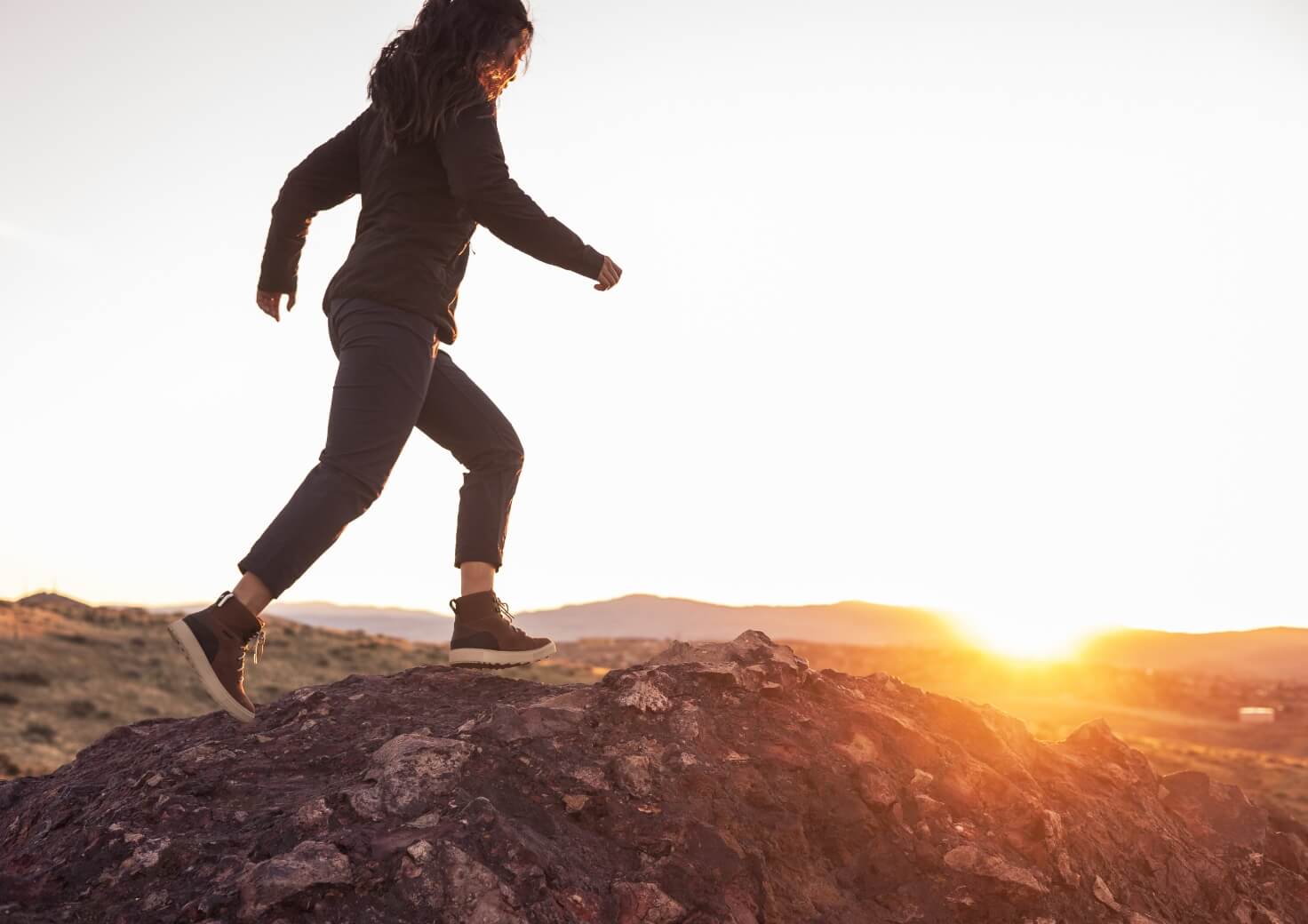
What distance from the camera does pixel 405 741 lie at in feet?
8.46

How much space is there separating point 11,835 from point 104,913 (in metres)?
0.89

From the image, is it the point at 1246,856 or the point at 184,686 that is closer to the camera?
the point at 1246,856

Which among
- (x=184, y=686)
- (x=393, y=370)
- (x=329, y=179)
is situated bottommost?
(x=184, y=686)

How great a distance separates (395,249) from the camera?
3197mm

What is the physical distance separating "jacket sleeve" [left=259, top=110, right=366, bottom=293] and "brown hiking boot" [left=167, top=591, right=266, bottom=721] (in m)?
1.23

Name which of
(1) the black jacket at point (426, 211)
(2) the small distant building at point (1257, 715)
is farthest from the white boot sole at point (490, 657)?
(2) the small distant building at point (1257, 715)

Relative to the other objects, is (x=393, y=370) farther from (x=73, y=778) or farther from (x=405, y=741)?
(x=73, y=778)

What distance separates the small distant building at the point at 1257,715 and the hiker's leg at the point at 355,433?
46760 mm

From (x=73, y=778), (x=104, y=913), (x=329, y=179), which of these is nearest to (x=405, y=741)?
(x=104, y=913)

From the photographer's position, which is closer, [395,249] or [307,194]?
[395,249]

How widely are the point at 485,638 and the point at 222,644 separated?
3.03 feet

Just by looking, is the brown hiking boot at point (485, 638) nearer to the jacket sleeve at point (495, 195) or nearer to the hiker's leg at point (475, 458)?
the hiker's leg at point (475, 458)

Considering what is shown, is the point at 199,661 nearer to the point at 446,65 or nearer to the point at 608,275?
the point at 608,275

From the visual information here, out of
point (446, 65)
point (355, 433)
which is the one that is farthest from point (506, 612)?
point (446, 65)
